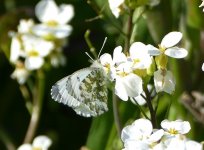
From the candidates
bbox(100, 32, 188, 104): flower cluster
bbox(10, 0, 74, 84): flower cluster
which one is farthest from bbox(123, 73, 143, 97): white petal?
bbox(10, 0, 74, 84): flower cluster

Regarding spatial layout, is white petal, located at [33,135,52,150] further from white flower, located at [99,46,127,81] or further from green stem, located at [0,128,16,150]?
white flower, located at [99,46,127,81]

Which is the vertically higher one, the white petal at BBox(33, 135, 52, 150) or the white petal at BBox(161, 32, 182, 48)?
the white petal at BBox(161, 32, 182, 48)

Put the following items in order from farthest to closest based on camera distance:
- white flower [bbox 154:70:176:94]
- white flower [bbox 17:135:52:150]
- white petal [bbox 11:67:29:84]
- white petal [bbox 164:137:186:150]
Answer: white petal [bbox 11:67:29:84] < white flower [bbox 17:135:52:150] < white flower [bbox 154:70:176:94] < white petal [bbox 164:137:186:150]

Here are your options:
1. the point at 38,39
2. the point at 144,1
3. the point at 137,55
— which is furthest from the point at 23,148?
the point at 137,55

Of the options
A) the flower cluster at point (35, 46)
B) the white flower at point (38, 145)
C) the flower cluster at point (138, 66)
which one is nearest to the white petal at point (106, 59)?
the flower cluster at point (138, 66)

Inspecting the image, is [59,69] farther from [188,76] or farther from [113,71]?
[113,71]

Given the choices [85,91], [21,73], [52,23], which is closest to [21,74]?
[21,73]

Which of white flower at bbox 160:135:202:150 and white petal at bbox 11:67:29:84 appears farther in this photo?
white petal at bbox 11:67:29:84

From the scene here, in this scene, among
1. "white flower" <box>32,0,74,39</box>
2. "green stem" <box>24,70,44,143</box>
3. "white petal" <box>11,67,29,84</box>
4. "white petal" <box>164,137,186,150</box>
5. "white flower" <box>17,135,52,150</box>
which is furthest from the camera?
"white flower" <box>32,0,74,39</box>
